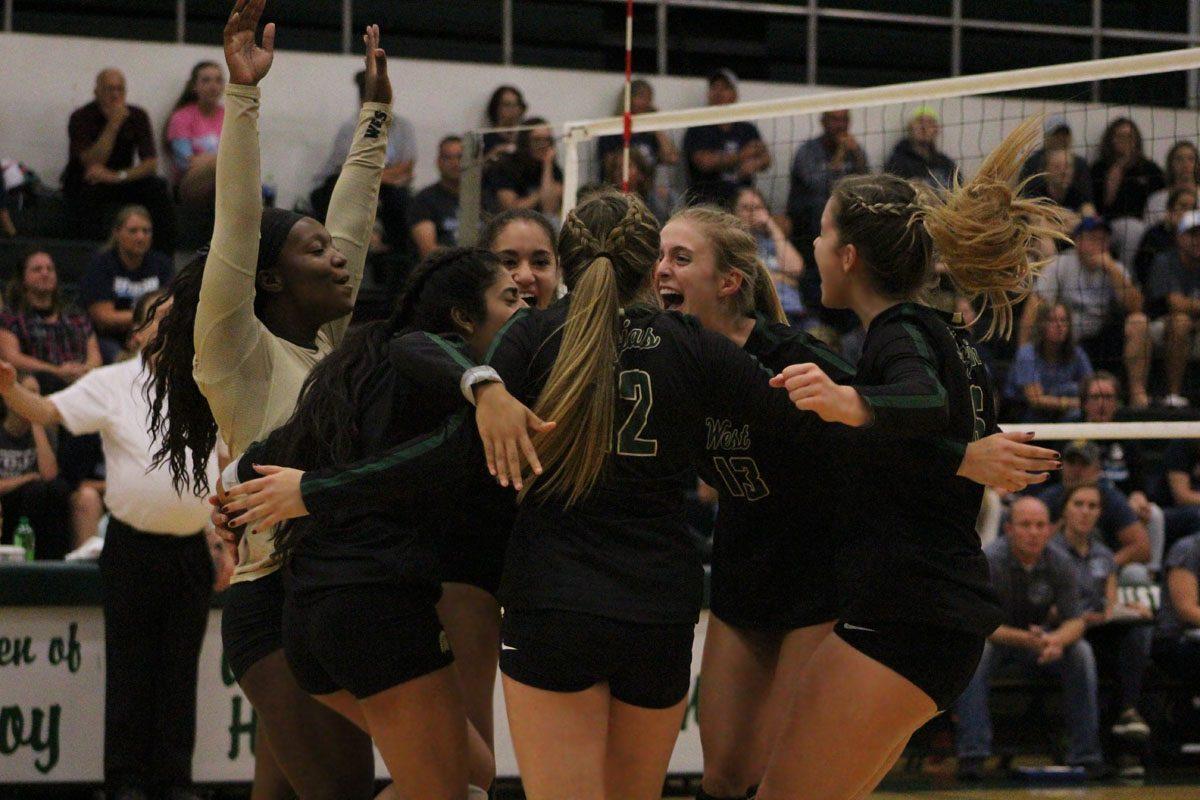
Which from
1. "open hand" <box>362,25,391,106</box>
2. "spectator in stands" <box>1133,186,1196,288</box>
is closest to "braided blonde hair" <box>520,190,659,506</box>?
"open hand" <box>362,25,391,106</box>

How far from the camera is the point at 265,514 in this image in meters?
3.13

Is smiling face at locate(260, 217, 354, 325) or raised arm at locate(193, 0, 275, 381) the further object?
smiling face at locate(260, 217, 354, 325)

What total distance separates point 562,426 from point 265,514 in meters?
0.64

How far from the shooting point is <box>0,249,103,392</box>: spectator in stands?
847cm

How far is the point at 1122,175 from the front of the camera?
11.5m

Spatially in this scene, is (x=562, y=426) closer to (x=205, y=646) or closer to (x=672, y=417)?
(x=672, y=417)

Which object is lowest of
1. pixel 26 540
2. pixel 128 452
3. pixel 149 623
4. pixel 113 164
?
pixel 149 623

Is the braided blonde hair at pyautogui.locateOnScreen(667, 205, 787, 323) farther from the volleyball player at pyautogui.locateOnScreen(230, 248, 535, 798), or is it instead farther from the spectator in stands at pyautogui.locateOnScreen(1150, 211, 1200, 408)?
the spectator in stands at pyautogui.locateOnScreen(1150, 211, 1200, 408)

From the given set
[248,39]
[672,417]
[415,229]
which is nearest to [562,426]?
[672,417]

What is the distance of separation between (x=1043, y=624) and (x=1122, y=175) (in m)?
4.93

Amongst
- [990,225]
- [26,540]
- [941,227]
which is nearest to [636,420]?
[941,227]

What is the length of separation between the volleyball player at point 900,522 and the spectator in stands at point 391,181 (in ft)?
22.9

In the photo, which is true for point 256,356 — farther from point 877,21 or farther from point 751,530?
point 877,21

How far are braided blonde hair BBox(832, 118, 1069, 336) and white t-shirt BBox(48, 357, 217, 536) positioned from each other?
127 inches
